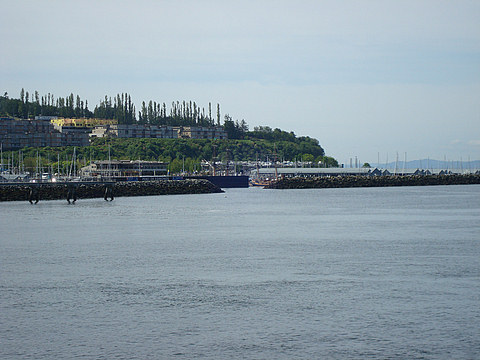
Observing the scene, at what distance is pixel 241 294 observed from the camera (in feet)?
115

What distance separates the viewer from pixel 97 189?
146 meters

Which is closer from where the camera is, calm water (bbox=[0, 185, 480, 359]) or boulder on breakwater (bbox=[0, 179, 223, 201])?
calm water (bbox=[0, 185, 480, 359])

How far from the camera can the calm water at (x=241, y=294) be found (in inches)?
1036

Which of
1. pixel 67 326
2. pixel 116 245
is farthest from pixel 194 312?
pixel 116 245

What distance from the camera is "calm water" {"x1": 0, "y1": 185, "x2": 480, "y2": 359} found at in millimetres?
26312

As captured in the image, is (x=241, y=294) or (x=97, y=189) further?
(x=97, y=189)

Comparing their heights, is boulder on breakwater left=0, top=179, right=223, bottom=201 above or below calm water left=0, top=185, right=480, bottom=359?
above

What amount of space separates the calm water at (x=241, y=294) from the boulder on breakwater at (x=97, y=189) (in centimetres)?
6882

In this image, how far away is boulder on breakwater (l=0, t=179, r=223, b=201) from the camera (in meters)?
132

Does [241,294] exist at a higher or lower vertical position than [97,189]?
lower

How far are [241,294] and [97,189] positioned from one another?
11544cm

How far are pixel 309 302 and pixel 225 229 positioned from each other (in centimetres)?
3780

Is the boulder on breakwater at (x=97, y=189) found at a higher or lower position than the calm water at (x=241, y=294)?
higher

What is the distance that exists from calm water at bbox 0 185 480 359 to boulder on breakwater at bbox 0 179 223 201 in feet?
226
